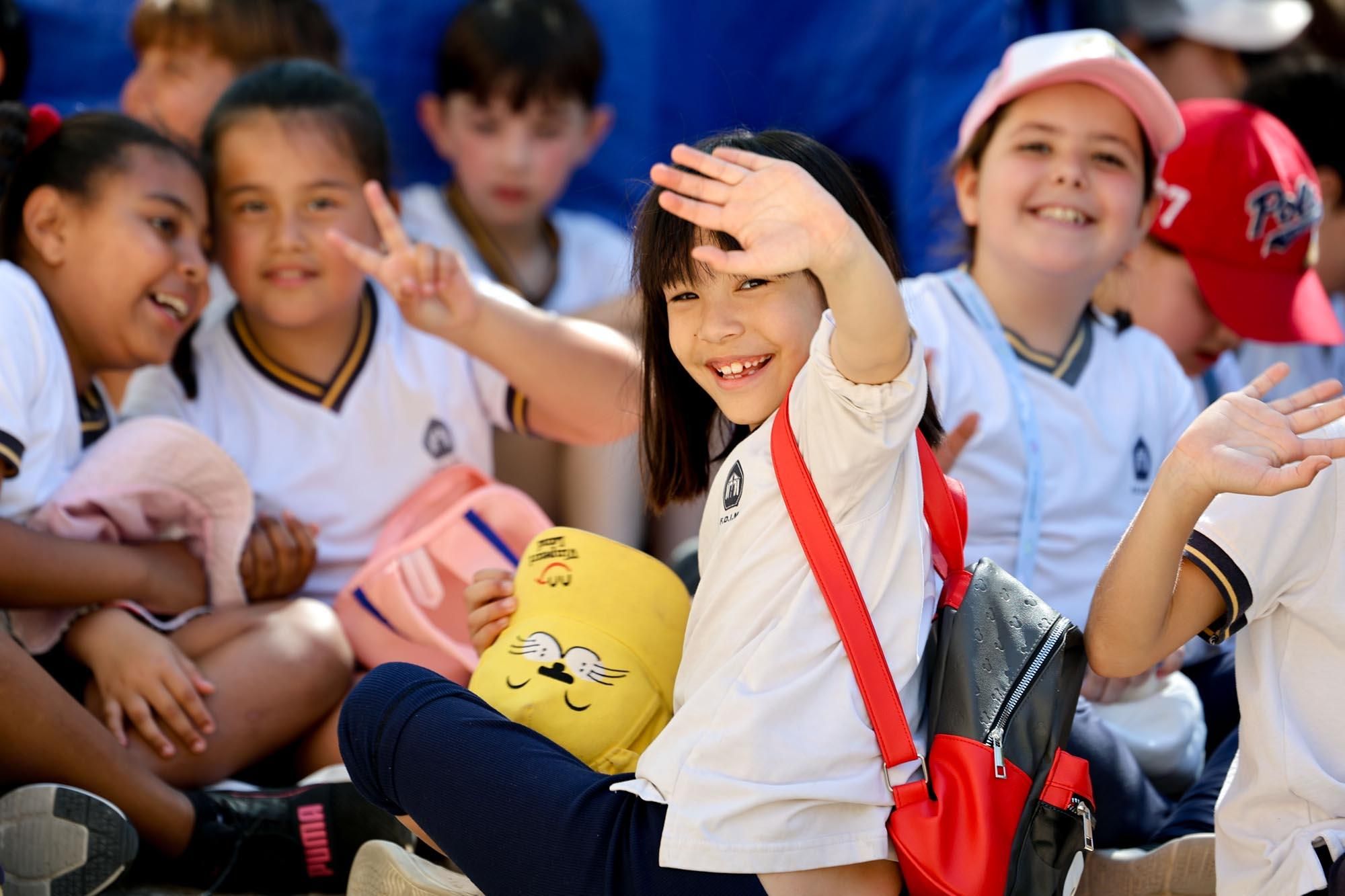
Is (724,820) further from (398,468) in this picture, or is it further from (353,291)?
(353,291)

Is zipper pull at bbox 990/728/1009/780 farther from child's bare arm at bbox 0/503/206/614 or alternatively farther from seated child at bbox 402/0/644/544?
seated child at bbox 402/0/644/544

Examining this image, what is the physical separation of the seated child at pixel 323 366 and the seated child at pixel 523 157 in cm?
59

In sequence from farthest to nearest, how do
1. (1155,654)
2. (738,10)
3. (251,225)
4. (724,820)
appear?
(738,10) < (251,225) < (1155,654) < (724,820)

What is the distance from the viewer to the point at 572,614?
5.42 feet

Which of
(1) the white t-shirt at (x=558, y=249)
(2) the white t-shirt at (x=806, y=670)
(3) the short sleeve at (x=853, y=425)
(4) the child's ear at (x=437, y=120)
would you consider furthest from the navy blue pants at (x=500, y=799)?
(4) the child's ear at (x=437, y=120)

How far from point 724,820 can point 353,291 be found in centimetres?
132

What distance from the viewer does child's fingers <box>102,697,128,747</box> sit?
6.14ft

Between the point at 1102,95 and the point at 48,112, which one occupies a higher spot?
the point at 1102,95

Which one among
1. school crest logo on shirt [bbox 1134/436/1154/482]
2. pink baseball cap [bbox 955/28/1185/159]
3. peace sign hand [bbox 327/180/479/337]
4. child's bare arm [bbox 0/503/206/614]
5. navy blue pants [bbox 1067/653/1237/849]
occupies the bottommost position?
navy blue pants [bbox 1067/653/1237/849]

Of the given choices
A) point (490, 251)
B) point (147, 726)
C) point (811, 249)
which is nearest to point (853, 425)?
point (811, 249)

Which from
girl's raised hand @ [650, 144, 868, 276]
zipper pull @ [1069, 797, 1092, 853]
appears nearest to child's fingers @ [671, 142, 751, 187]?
girl's raised hand @ [650, 144, 868, 276]

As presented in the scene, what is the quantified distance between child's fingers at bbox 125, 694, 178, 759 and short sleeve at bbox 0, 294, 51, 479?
35cm

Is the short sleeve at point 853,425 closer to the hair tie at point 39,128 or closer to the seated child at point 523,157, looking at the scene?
the hair tie at point 39,128

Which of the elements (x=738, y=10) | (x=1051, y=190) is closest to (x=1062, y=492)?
(x=1051, y=190)
